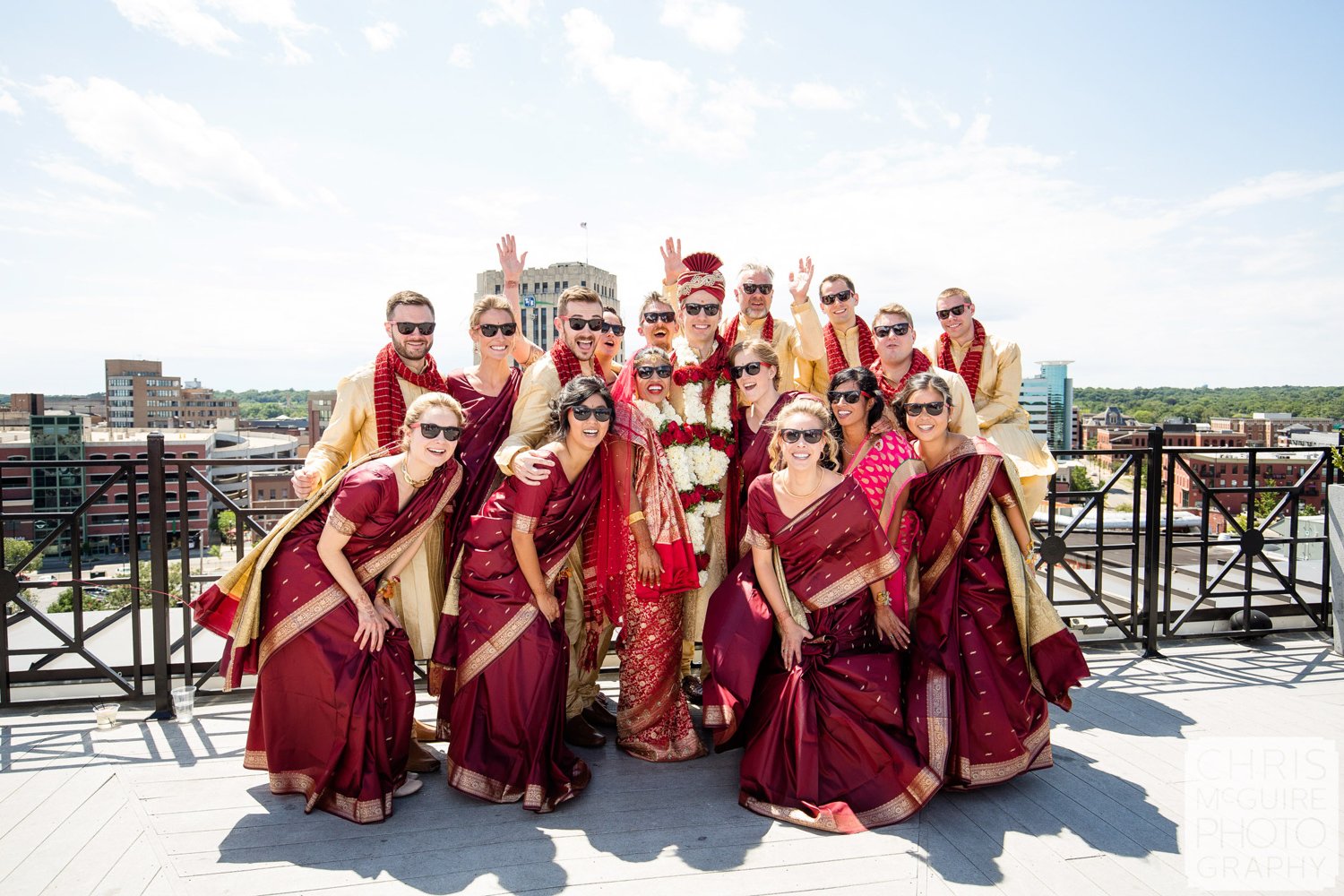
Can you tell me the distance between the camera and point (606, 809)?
337 cm

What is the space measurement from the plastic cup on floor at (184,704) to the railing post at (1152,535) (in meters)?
5.76

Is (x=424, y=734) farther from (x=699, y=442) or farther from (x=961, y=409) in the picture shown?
(x=961, y=409)

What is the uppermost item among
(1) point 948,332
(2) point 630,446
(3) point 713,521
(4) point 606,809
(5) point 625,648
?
(1) point 948,332

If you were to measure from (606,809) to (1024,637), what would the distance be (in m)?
1.99

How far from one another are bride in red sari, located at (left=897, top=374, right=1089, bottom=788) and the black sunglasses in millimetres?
1374

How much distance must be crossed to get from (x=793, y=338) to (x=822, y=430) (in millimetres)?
1385

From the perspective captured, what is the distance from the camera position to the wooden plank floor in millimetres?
2832

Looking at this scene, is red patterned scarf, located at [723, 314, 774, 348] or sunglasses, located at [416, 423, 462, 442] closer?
sunglasses, located at [416, 423, 462, 442]

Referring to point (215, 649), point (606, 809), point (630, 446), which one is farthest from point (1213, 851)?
point (215, 649)

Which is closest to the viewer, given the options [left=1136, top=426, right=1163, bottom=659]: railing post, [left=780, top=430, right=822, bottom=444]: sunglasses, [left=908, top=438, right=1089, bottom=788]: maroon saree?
[left=780, top=430, right=822, bottom=444]: sunglasses

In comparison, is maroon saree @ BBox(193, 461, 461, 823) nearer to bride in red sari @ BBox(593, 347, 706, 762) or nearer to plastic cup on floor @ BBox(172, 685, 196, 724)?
bride in red sari @ BBox(593, 347, 706, 762)

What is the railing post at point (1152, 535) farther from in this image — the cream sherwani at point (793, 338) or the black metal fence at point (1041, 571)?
the cream sherwani at point (793, 338)

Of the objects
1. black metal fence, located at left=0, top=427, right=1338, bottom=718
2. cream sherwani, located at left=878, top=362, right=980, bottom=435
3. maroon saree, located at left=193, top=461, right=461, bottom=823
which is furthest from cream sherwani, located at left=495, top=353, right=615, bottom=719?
cream sherwani, located at left=878, top=362, right=980, bottom=435

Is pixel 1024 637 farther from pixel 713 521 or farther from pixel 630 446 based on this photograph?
pixel 630 446
